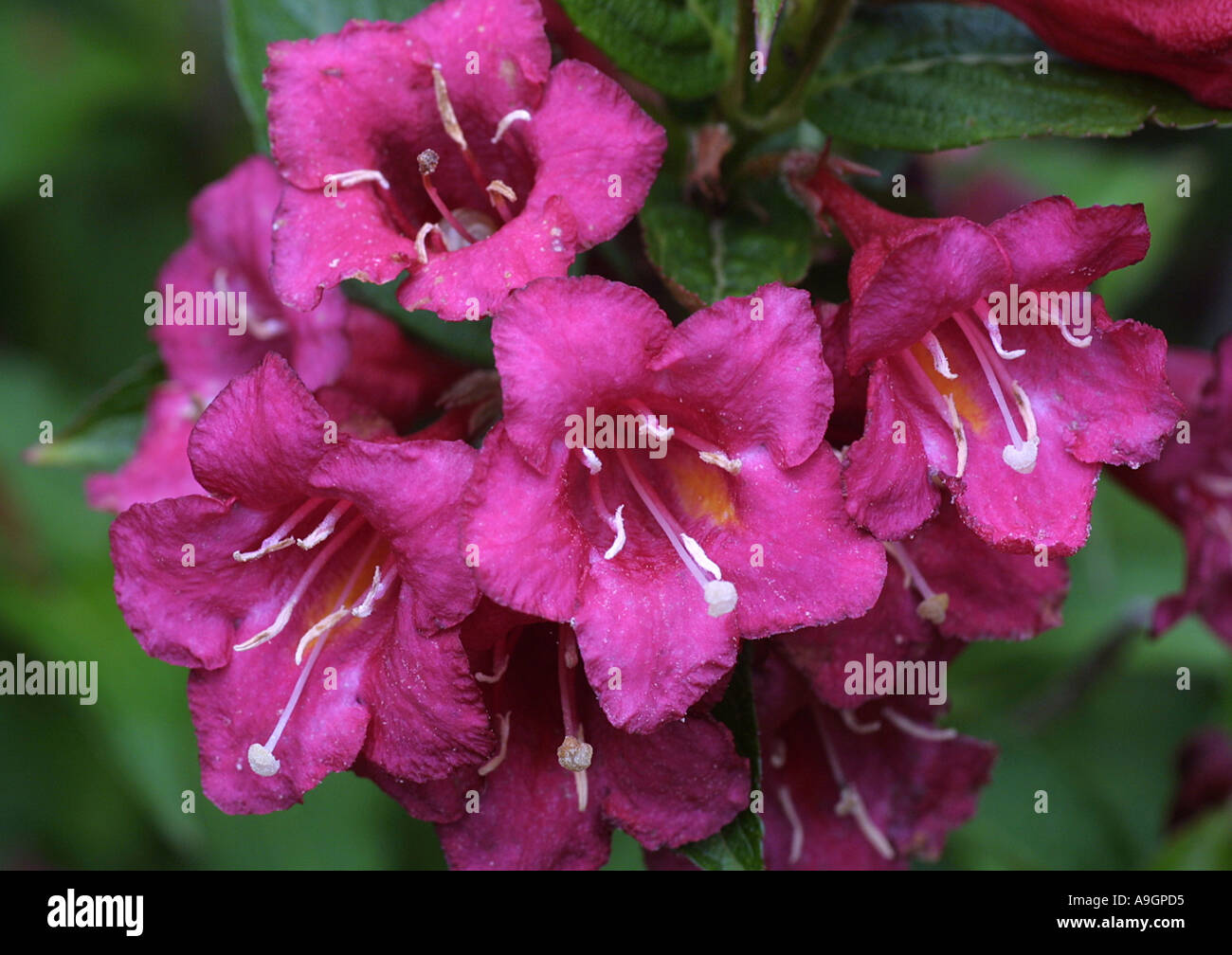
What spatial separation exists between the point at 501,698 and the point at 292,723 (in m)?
0.25

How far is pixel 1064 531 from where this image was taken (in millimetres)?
1355

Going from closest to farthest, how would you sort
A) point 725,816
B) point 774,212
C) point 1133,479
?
point 725,816
point 774,212
point 1133,479

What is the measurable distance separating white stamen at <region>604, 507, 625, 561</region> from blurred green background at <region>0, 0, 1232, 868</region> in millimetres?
820

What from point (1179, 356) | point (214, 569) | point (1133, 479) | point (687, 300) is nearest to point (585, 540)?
point (687, 300)

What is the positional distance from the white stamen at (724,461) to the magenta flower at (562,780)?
268mm

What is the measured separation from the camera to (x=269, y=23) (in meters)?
1.88

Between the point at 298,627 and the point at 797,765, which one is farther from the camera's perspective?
the point at 797,765

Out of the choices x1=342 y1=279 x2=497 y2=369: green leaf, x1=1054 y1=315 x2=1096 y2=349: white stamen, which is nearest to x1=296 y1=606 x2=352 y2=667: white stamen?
x1=342 y1=279 x2=497 y2=369: green leaf

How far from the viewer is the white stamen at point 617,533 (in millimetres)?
1324

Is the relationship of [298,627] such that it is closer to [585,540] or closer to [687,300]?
[585,540]

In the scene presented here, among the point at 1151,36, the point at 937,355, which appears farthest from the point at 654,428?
the point at 1151,36

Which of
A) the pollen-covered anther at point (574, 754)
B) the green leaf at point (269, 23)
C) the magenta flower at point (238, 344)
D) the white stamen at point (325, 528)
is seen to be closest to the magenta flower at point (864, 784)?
the pollen-covered anther at point (574, 754)

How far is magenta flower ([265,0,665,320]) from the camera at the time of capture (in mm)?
1372

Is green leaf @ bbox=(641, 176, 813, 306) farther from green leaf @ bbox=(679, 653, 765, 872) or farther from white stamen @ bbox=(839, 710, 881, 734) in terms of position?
white stamen @ bbox=(839, 710, 881, 734)
